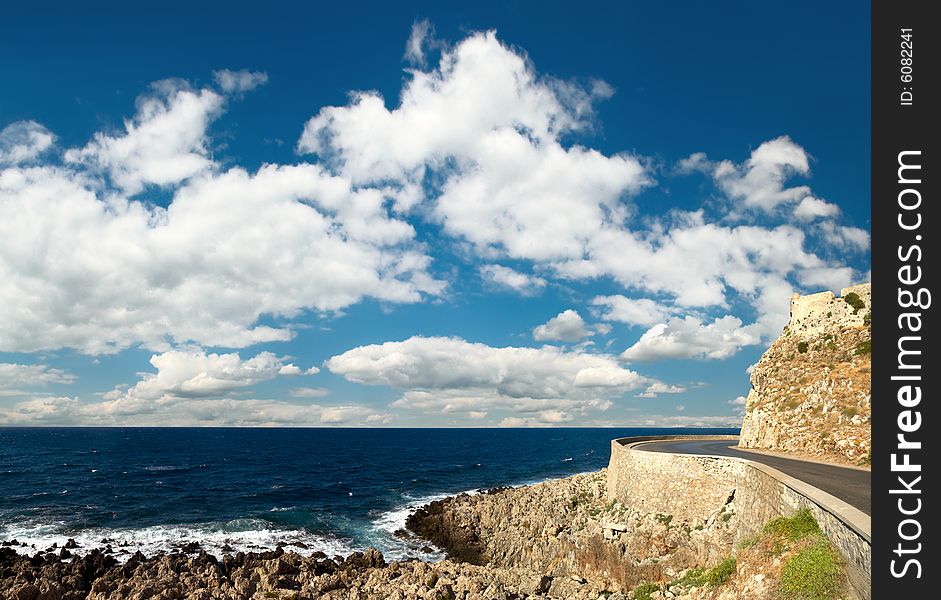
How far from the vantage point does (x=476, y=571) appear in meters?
28.6

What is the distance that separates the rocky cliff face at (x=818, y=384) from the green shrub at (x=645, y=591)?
47.2ft

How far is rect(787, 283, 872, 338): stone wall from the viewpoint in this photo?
38.7 m

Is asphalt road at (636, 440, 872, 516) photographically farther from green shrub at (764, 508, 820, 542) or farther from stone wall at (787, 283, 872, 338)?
stone wall at (787, 283, 872, 338)

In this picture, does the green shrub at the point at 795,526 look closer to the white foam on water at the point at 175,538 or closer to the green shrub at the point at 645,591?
the green shrub at the point at 645,591

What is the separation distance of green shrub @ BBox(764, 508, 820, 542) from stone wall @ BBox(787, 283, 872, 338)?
93.3ft

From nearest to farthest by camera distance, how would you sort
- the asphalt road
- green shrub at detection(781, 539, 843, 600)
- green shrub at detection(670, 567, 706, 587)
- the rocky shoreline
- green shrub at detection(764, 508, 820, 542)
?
green shrub at detection(781, 539, 843, 600), green shrub at detection(764, 508, 820, 542), the asphalt road, green shrub at detection(670, 567, 706, 587), the rocky shoreline

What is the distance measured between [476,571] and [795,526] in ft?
59.4

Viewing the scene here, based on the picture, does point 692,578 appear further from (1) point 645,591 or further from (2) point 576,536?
(2) point 576,536

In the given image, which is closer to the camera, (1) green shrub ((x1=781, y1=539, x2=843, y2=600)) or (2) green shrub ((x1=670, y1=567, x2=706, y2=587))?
(1) green shrub ((x1=781, y1=539, x2=843, y2=600))

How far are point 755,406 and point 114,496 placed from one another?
72.4m

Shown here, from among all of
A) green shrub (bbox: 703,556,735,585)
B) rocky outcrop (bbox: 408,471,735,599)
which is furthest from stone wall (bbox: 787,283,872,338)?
green shrub (bbox: 703,556,735,585)

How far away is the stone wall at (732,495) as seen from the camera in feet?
41.2

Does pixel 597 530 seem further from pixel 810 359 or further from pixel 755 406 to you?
pixel 810 359

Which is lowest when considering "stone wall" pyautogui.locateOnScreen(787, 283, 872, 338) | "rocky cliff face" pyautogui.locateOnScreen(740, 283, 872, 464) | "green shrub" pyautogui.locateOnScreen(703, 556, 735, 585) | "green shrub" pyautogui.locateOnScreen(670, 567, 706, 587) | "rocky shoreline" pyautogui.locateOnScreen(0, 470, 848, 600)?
"rocky shoreline" pyautogui.locateOnScreen(0, 470, 848, 600)
